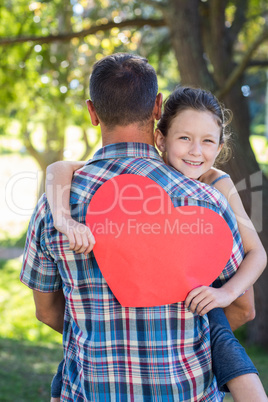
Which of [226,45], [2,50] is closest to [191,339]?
[226,45]

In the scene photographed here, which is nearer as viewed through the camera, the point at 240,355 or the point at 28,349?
the point at 240,355

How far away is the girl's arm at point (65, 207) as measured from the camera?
1514 mm

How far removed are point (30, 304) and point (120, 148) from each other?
26.2ft

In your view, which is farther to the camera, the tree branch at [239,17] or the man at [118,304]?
the tree branch at [239,17]

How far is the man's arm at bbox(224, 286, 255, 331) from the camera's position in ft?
5.78

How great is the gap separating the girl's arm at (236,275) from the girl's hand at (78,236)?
33cm

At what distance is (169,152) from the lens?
1.87 m

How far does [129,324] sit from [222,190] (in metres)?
0.61

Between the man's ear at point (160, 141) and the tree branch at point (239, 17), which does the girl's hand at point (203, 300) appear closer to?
the man's ear at point (160, 141)

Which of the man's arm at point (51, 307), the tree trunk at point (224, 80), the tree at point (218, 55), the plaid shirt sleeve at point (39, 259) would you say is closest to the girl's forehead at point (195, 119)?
the plaid shirt sleeve at point (39, 259)

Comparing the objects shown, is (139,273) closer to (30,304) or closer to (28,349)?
(28,349)

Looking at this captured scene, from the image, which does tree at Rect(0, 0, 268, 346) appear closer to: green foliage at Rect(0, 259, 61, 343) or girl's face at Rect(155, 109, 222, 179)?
girl's face at Rect(155, 109, 222, 179)

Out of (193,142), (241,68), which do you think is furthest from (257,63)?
(193,142)

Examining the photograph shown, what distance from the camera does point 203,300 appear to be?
60.1 inches
